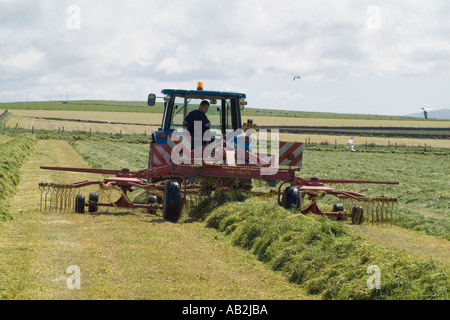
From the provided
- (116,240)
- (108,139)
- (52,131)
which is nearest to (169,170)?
(116,240)

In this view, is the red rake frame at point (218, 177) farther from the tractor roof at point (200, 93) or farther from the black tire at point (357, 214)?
the tractor roof at point (200, 93)

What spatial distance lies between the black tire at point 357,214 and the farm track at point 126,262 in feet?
10.7

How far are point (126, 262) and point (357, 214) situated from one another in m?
6.05

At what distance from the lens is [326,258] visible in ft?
24.2

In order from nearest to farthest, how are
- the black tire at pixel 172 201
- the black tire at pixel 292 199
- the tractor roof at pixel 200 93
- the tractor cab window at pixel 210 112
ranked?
the black tire at pixel 172 201, the black tire at pixel 292 199, the tractor roof at pixel 200 93, the tractor cab window at pixel 210 112

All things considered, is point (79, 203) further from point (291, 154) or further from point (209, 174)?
point (291, 154)

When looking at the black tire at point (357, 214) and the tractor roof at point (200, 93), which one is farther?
the tractor roof at point (200, 93)

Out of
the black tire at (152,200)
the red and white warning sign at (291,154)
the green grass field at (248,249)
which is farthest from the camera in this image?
the black tire at (152,200)

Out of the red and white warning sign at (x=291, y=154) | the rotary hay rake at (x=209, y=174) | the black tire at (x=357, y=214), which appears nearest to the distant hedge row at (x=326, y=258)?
the rotary hay rake at (x=209, y=174)

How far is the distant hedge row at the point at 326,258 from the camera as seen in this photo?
19.5ft

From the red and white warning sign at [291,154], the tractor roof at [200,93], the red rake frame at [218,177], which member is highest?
the tractor roof at [200,93]

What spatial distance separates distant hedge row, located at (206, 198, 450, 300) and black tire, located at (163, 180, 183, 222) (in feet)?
2.88

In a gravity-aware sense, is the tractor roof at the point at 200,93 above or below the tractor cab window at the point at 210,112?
above

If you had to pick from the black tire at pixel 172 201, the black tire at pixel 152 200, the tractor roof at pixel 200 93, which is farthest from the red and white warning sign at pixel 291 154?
the black tire at pixel 152 200
